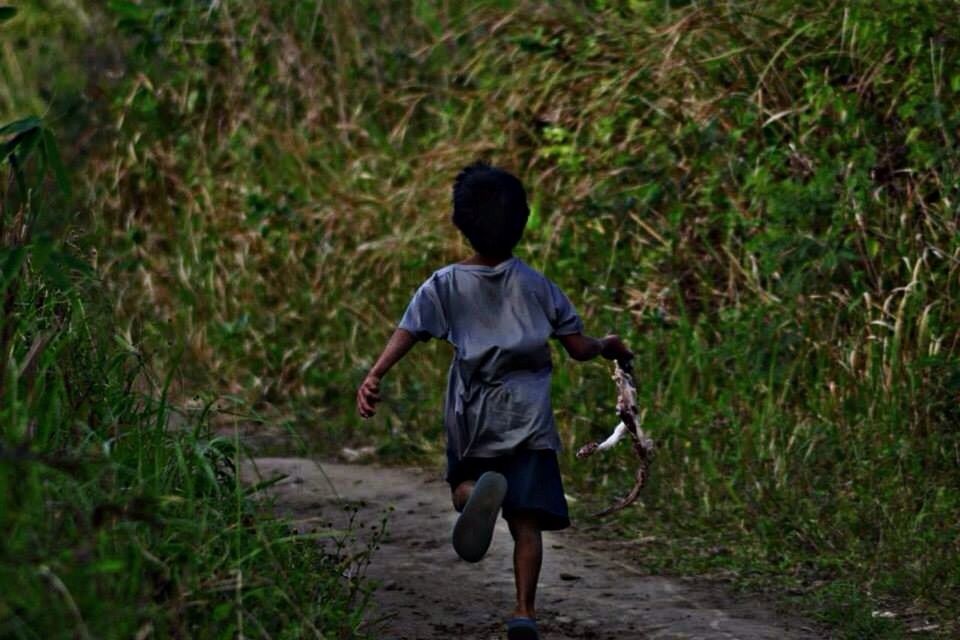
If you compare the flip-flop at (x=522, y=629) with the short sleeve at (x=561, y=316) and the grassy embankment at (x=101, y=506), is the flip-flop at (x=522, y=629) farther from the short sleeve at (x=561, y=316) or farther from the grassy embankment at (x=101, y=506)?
the short sleeve at (x=561, y=316)

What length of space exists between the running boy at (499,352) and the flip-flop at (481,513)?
208 mm

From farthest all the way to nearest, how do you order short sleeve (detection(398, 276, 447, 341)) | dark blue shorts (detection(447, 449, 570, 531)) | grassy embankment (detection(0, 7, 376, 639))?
short sleeve (detection(398, 276, 447, 341))
dark blue shorts (detection(447, 449, 570, 531))
grassy embankment (detection(0, 7, 376, 639))

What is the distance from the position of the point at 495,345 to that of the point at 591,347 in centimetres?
33

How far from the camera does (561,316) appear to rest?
16.8 feet

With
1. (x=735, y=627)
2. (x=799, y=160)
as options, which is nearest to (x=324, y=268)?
(x=799, y=160)

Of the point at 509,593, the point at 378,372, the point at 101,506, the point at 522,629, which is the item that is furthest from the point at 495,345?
the point at 101,506

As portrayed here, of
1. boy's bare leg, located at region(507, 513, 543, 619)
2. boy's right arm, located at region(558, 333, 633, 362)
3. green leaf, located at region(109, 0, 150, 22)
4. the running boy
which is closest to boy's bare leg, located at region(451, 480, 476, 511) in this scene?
the running boy

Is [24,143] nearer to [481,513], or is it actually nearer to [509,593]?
[481,513]

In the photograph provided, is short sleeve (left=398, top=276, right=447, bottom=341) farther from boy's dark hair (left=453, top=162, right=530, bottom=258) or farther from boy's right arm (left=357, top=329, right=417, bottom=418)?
boy's dark hair (left=453, top=162, right=530, bottom=258)

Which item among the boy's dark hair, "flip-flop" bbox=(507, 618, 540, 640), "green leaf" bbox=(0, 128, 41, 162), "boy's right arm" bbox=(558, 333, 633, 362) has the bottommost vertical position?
"flip-flop" bbox=(507, 618, 540, 640)

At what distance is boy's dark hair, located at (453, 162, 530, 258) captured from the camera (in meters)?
5.02

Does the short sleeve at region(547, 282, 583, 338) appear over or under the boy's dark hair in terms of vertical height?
under

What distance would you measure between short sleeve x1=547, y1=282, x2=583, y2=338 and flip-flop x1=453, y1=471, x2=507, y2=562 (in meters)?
0.60

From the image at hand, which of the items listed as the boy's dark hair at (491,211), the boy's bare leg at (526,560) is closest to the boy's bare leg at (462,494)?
the boy's bare leg at (526,560)
